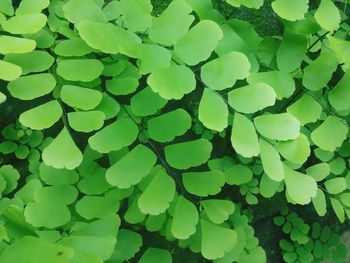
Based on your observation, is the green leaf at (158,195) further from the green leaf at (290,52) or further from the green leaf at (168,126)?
the green leaf at (290,52)

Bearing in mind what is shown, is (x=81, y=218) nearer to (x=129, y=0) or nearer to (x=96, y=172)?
(x=96, y=172)

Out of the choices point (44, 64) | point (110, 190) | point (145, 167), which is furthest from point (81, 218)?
point (44, 64)

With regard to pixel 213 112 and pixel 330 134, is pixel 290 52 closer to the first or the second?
pixel 330 134

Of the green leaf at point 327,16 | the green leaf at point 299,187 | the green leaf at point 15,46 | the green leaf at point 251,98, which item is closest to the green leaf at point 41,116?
the green leaf at point 15,46

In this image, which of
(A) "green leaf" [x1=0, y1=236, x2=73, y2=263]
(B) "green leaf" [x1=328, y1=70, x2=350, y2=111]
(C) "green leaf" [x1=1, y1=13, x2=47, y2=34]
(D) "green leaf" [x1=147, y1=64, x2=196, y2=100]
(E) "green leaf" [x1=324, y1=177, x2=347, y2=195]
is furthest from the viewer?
(E) "green leaf" [x1=324, y1=177, x2=347, y2=195]

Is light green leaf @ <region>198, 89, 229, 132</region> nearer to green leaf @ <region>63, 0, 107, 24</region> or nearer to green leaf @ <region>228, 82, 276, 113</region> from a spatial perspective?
green leaf @ <region>228, 82, 276, 113</region>

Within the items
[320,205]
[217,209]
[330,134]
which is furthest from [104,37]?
[320,205]

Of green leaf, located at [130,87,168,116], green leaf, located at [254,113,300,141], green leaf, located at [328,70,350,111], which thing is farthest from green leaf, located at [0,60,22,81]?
green leaf, located at [328,70,350,111]
